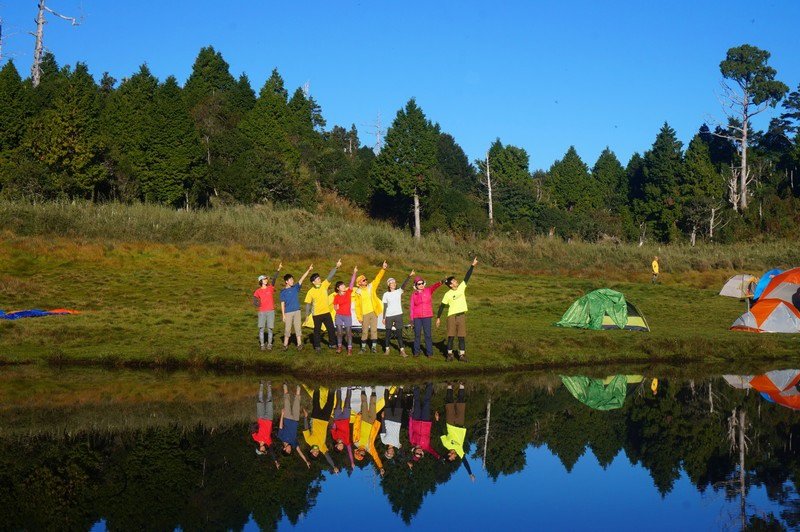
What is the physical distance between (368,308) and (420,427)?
814cm

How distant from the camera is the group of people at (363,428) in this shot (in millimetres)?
15539

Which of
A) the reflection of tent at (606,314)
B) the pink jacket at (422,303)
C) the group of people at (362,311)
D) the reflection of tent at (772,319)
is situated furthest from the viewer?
the reflection of tent at (772,319)

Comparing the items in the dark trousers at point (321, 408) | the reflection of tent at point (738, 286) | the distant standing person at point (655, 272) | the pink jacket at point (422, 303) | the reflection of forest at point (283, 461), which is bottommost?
the reflection of forest at point (283, 461)

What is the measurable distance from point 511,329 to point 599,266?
25.4 m

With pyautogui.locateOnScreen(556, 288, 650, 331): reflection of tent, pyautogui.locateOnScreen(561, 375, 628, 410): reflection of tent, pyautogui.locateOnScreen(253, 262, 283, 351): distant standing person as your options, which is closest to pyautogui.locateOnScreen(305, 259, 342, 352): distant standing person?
pyautogui.locateOnScreen(253, 262, 283, 351): distant standing person

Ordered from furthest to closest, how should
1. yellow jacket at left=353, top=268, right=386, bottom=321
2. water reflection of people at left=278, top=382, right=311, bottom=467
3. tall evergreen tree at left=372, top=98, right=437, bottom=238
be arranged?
tall evergreen tree at left=372, top=98, right=437, bottom=238, yellow jacket at left=353, top=268, right=386, bottom=321, water reflection of people at left=278, top=382, right=311, bottom=467

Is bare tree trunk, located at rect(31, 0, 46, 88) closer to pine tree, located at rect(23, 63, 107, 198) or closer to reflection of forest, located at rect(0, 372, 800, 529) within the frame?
pine tree, located at rect(23, 63, 107, 198)

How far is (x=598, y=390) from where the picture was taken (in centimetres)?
2294

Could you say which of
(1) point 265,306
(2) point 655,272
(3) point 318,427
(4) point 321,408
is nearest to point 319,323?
(1) point 265,306

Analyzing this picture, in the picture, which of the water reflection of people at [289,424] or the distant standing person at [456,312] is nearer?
the water reflection of people at [289,424]

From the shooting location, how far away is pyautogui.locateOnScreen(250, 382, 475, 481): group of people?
612 inches

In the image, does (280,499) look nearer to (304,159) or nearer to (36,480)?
(36,480)

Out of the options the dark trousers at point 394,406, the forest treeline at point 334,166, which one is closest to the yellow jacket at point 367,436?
the dark trousers at point 394,406

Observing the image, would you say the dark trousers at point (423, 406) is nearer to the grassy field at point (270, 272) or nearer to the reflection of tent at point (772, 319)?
the grassy field at point (270, 272)
